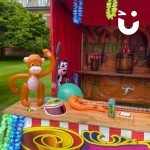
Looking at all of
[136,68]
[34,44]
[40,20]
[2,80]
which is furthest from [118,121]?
[40,20]

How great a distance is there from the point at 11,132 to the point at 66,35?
10.3ft

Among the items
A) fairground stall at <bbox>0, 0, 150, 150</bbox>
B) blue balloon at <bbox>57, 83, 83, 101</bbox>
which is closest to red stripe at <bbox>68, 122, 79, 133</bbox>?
fairground stall at <bbox>0, 0, 150, 150</bbox>

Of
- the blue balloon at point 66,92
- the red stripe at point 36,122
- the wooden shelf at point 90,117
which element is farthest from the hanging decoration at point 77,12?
the red stripe at point 36,122

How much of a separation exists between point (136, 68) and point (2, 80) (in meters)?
5.12

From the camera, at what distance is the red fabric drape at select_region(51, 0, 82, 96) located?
4.80 m

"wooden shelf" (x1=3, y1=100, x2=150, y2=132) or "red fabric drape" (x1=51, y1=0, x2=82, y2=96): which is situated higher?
"red fabric drape" (x1=51, y1=0, x2=82, y2=96)

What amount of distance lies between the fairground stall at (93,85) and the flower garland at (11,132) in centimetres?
1

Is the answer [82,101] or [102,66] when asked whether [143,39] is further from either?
[82,101]

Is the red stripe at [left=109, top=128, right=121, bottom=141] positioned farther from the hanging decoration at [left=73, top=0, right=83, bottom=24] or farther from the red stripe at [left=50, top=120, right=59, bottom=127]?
the hanging decoration at [left=73, top=0, right=83, bottom=24]

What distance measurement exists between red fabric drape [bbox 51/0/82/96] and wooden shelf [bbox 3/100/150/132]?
2.03m

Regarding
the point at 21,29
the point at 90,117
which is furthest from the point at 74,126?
the point at 21,29

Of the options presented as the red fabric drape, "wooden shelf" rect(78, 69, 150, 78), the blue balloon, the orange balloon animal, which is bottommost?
the blue balloon

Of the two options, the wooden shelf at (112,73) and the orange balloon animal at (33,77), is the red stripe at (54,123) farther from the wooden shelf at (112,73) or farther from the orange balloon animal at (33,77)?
the wooden shelf at (112,73)

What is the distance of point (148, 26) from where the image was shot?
6129 mm
